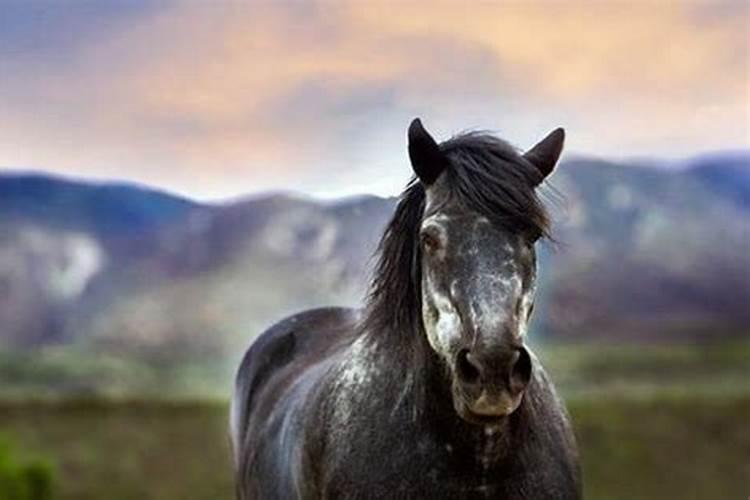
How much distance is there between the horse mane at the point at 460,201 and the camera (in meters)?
5.17

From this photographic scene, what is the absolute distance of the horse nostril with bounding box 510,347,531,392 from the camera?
4.77 metres

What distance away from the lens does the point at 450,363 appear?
5055 millimetres

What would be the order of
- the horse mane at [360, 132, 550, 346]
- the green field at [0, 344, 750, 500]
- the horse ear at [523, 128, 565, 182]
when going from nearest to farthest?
the horse mane at [360, 132, 550, 346]
the horse ear at [523, 128, 565, 182]
the green field at [0, 344, 750, 500]

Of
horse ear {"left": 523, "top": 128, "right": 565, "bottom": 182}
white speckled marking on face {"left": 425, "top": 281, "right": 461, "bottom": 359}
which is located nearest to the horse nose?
white speckled marking on face {"left": 425, "top": 281, "right": 461, "bottom": 359}

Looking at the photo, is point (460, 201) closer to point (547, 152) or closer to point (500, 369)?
point (547, 152)

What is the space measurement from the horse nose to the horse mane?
1.76ft

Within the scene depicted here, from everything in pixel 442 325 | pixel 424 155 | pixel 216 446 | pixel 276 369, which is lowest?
pixel 216 446

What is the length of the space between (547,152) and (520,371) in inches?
44.8

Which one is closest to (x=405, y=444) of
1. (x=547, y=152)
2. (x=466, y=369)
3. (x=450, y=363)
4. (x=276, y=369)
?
(x=450, y=363)

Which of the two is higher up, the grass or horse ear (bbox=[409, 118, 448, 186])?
horse ear (bbox=[409, 118, 448, 186])

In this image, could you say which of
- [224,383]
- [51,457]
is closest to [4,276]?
[51,457]

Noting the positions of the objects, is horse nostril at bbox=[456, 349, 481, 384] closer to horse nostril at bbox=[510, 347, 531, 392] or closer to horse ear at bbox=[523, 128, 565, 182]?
horse nostril at bbox=[510, 347, 531, 392]

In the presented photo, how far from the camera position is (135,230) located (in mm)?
24703

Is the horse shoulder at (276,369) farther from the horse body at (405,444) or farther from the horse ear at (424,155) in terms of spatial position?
the horse ear at (424,155)
